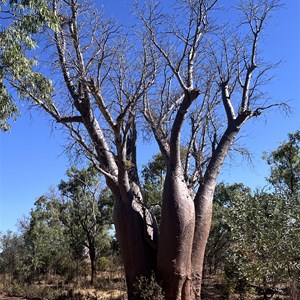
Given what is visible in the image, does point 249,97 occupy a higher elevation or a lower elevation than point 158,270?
higher

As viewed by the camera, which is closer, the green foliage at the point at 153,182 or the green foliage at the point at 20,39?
the green foliage at the point at 20,39

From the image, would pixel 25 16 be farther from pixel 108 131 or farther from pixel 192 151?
pixel 192 151

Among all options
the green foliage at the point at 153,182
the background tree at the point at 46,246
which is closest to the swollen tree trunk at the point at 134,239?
the green foliage at the point at 153,182

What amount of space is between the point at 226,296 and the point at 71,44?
19.7 ft

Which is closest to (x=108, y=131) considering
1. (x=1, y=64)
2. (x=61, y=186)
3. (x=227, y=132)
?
(x=227, y=132)

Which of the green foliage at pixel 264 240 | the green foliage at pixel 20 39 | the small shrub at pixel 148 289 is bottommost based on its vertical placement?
the small shrub at pixel 148 289

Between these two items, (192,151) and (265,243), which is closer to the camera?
(265,243)

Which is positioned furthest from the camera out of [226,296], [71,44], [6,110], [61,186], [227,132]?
[61,186]

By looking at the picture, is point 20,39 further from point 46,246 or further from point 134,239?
point 46,246

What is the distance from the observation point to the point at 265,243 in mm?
5938

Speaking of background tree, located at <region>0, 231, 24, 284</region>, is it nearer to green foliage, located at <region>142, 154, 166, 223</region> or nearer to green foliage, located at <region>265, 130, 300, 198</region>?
green foliage, located at <region>142, 154, 166, 223</region>

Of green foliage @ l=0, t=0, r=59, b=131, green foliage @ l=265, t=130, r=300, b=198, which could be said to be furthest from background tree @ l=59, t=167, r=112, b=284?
green foliage @ l=0, t=0, r=59, b=131

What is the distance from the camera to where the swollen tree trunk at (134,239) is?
705cm

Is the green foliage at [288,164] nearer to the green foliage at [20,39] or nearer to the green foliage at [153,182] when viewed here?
the green foliage at [153,182]
